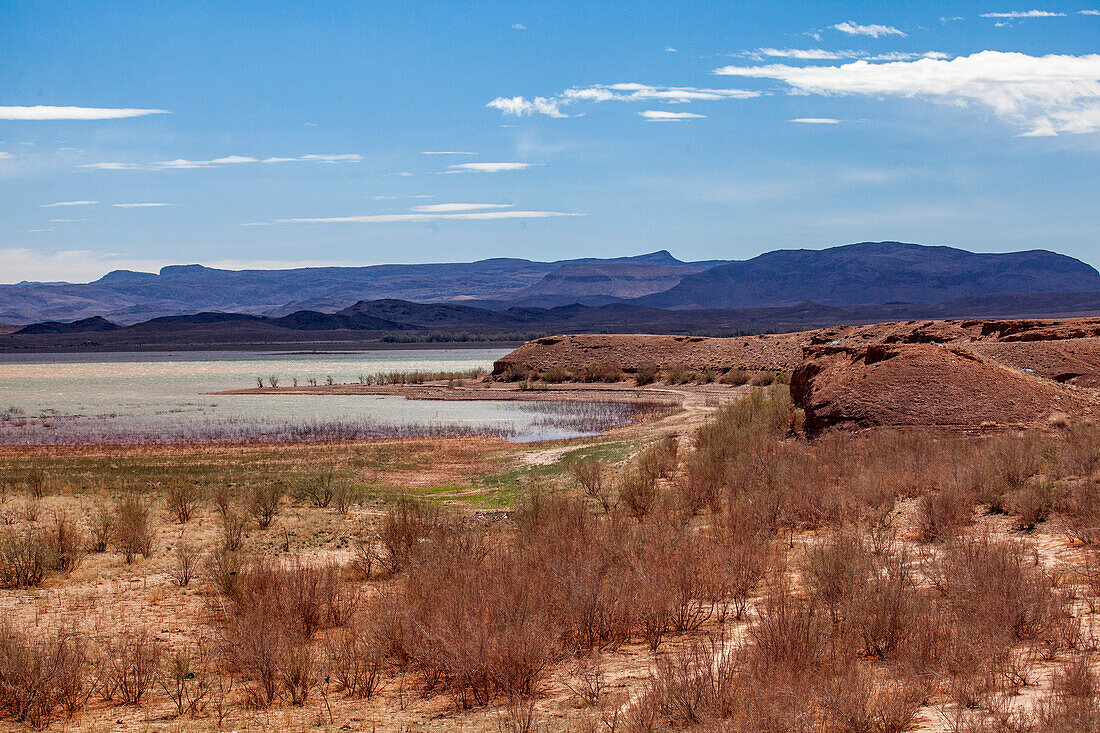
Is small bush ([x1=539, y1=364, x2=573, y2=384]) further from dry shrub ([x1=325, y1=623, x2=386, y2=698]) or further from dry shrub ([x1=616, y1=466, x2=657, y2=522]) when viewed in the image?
dry shrub ([x1=325, y1=623, x2=386, y2=698])

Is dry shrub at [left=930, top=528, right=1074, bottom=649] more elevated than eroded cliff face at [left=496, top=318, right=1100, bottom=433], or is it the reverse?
eroded cliff face at [left=496, top=318, right=1100, bottom=433]

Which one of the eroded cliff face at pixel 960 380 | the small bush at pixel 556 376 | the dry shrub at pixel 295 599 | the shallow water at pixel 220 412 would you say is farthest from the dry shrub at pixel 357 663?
the small bush at pixel 556 376

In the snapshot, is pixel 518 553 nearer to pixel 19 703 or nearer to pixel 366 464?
pixel 19 703

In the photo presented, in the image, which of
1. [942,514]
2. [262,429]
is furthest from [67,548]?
[262,429]

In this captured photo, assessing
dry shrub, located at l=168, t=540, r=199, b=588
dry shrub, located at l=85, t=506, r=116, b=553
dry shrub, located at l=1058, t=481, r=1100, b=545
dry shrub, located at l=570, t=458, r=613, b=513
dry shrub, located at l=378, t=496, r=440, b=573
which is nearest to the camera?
dry shrub, located at l=1058, t=481, r=1100, b=545

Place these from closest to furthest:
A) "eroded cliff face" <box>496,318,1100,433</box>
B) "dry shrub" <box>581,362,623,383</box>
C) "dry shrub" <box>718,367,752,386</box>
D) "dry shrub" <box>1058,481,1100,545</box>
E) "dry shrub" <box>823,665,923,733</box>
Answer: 1. "dry shrub" <box>823,665,923,733</box>
2. "dry shrub" <box>1058,481,1100,545</box>
3. "eroded cliff face" <box>496,318,1100,433</box>
4. "dry shrub" <box>718,367,752,386</box>
5. "dry shrub" <box>581,362,623,383</box>

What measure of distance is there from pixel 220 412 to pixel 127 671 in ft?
105

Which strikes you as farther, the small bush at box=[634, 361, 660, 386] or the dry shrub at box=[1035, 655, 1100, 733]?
the small bush at box=[634, 361, 660, 386]

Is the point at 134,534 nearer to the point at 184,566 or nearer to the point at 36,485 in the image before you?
the point at 184,566

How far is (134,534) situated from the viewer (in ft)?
37.8

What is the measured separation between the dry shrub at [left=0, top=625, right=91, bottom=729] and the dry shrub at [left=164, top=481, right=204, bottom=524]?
25.5ft

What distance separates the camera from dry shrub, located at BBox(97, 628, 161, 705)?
619 cm

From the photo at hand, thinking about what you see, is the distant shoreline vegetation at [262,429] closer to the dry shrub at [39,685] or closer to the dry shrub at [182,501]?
the dry shrub at [182,501]

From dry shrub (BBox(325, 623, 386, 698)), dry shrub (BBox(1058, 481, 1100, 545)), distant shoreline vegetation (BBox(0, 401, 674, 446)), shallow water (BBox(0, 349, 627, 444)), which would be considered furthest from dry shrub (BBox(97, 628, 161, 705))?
shallow water (BBox(0, 349, 627, 444))
